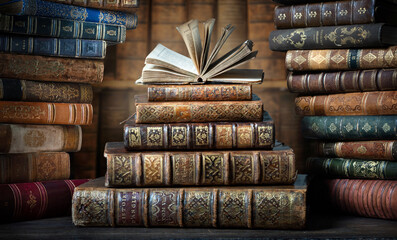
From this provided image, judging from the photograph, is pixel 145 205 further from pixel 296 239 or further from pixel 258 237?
pixel 296 239

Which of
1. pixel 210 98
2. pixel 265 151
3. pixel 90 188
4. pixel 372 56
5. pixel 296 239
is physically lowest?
pixel 296 239

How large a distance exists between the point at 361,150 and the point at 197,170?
0.65 metres

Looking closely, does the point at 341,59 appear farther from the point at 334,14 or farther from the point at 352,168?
the point at 352,168

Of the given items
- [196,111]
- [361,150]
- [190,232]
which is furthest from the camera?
[361,150]

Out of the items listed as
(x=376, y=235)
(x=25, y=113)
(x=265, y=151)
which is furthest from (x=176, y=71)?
(x=376, y=235)

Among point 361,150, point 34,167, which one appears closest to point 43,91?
point 34,167

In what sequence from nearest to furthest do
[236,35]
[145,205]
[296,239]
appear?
[296,239], [145,205], [236,35]

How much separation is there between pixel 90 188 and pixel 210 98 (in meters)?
0.51

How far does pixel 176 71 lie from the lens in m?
1.74

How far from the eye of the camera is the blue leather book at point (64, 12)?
172cm

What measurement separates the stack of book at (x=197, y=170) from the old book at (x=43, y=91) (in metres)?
0.36

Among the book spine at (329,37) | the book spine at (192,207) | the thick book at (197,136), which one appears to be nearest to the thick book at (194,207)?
the book spine at (192,207)

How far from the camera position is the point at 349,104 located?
1837 mm

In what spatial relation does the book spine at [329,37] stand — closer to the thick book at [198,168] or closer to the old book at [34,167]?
the thick book at [198,168]
